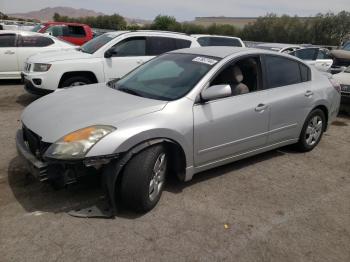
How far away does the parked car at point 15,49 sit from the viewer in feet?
32.2

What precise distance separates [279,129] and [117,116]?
232cm

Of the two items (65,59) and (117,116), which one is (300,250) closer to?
(117,116)

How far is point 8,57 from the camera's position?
9.82 meters

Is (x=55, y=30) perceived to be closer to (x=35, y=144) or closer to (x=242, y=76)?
(x=242, y=76)

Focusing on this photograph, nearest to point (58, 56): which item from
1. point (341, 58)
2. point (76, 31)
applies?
point (76, 31)

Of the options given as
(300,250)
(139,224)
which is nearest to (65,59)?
(139,224)

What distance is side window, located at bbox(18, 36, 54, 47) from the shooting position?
33.2 ft

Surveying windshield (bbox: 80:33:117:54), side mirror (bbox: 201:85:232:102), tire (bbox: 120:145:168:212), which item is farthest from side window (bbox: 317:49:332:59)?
tire (bbox: 120:145:168:212)

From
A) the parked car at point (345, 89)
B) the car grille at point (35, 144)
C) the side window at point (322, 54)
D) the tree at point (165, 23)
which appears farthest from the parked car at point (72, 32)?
the tree at point (165, 23)

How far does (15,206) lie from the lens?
142 inches

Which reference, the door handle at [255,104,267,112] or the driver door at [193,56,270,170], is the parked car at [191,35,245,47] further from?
the door handle at [255,104,267,112]

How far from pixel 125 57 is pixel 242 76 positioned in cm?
399

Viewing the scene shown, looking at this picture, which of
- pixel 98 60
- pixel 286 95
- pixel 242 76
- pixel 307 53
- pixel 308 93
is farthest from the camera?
pixel 307 53

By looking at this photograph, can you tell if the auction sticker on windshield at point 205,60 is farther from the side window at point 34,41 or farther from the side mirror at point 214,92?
the side window at point 34,41
